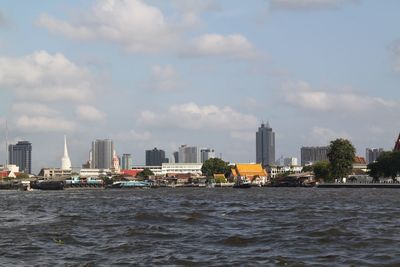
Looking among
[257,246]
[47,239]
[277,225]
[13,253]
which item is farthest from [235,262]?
[277,225]

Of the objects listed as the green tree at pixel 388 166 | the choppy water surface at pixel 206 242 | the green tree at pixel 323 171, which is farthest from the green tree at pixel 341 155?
the choppy water surface at pixel 206 242

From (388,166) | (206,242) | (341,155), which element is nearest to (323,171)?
(341,155)

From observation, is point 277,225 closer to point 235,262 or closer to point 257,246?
point 257,246

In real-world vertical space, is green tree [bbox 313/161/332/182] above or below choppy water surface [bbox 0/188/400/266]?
above

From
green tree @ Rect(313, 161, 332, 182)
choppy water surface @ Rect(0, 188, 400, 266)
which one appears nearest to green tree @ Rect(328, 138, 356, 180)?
green tree @ Rect(313, 161, 332, 182)

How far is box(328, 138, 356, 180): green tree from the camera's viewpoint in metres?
164

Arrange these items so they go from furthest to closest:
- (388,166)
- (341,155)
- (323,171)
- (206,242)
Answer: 1. (323,171)
2. (341,155)
3. (388,166)
4. (206,242)

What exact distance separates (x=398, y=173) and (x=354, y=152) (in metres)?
13.3

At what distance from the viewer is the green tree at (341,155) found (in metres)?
164

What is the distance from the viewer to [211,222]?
37.7 metres

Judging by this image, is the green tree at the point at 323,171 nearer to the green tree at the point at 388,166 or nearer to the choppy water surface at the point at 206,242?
the green tree at the point at 388,166

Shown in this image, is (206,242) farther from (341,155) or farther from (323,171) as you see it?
(323,171)

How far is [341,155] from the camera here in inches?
6491

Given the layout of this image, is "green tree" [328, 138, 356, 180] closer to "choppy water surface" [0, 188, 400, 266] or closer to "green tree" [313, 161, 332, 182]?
"green tree" [313, 161, 332, 182]
